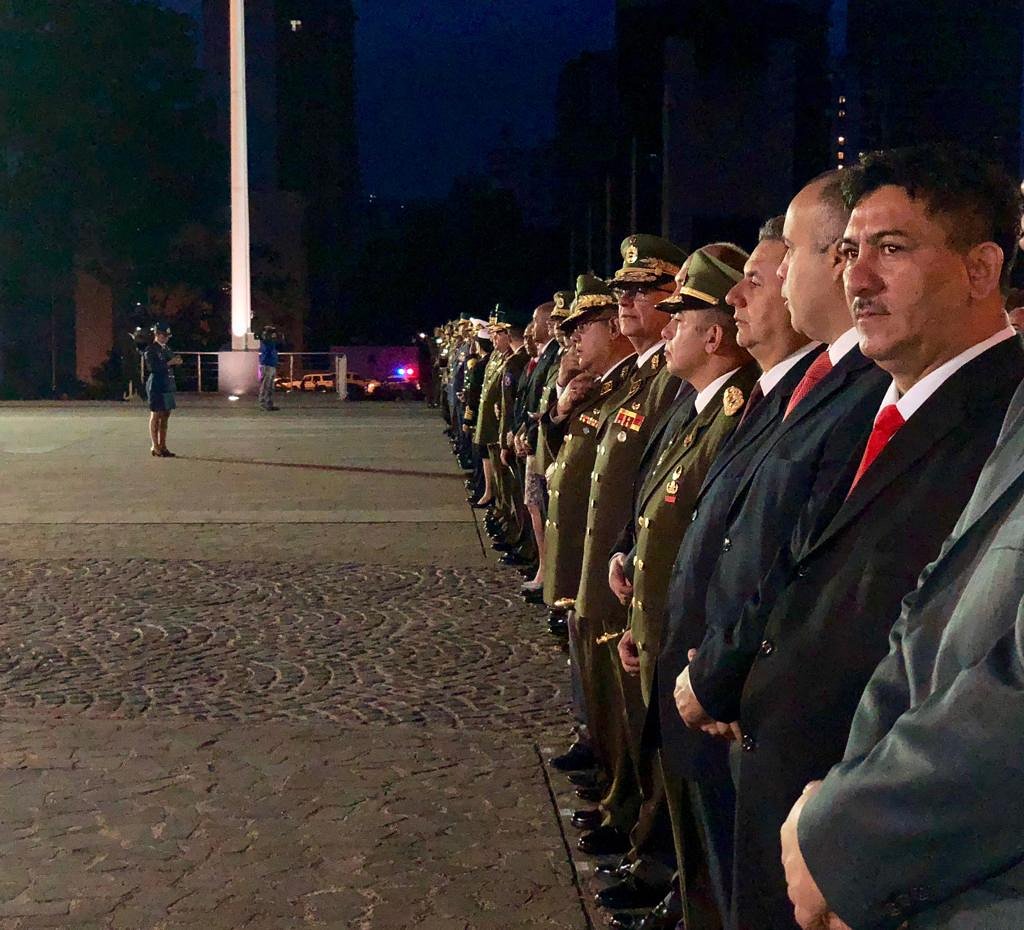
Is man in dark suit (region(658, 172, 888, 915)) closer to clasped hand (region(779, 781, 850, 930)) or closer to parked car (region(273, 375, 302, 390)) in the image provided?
clasped hand (region(779, 781, 850, 930))

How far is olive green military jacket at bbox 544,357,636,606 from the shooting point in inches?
233

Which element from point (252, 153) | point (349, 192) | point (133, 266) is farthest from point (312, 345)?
point (349, 192)

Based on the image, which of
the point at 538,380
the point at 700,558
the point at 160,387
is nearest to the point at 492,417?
the point at 538,380

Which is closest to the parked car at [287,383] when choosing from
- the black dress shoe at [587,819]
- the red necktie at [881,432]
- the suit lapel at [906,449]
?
the black dress shoe at [587,819]

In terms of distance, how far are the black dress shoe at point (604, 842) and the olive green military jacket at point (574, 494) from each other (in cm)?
129

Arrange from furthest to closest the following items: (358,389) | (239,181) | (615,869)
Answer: (358,389) < (239,181) < (615,869)

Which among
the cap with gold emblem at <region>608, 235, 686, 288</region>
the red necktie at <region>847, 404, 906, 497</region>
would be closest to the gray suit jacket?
the red necktie at <region>847, 404, 906, 497</region>

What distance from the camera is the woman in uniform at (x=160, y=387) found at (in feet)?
60.1

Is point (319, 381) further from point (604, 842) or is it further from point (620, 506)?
point (604, 842)

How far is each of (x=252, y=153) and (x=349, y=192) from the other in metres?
31.8

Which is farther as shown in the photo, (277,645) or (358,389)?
(358,389)

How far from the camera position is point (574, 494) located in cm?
600

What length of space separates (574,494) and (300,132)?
83.5m

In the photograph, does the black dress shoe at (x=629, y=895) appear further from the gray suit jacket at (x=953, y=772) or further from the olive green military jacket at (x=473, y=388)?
the olive green military jacket at (x=473, y=388)
